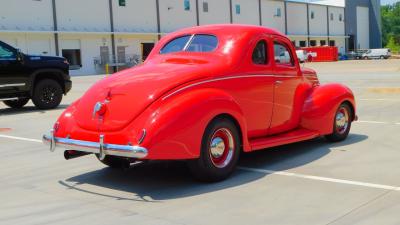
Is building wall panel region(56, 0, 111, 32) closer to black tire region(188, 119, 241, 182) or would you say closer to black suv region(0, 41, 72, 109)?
black suv region(0, 41, 72, 109)

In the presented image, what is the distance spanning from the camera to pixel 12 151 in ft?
28.5

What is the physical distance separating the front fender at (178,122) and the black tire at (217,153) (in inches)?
4.9

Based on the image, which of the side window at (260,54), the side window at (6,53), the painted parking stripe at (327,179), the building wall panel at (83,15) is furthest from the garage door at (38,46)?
the painted parking stripe at (327,179)

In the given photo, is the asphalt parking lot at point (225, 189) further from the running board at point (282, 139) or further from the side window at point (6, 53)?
the side window at point (6, 53)

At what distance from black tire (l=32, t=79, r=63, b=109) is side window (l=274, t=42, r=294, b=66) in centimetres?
916

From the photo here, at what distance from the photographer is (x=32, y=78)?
14703 millimetres

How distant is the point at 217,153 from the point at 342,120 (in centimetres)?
326

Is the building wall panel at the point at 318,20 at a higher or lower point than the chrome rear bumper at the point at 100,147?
higher

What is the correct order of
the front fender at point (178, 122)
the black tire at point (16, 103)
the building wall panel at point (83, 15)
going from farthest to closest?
1. the building wall panel at point (83, 15)
2. the black tire at point (16, 103)
3. the front fender at point (178, 122)

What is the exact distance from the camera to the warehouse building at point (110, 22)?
43688mm

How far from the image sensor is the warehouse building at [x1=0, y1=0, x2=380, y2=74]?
4369cm

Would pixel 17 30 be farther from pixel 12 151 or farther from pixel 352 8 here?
pixel 352 8

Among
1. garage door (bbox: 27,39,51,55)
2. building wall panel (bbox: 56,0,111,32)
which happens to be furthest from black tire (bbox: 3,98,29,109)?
building wall panel (bbox: 56,0,111,32)

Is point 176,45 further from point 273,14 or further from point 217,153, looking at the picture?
point 273,14
